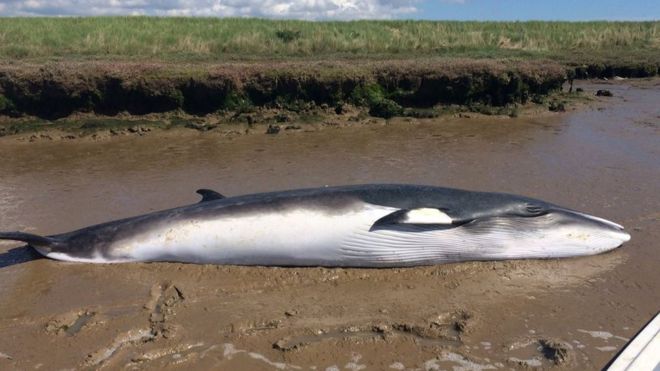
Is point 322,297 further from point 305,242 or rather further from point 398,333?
point 398,333

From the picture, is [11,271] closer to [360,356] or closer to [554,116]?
[360,356]

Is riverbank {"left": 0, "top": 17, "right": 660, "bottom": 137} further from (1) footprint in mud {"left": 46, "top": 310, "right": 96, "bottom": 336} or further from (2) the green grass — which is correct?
(1) footprint in mud {"left": 46, "top": 310, "right": 96, "bottom": 336}

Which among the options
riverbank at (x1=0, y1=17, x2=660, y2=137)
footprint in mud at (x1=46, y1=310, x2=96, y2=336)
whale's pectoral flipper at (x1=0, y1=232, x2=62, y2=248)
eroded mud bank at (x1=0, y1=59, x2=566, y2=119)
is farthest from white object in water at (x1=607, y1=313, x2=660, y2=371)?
eroded mud bank at (x1=0, y1=59, x2=566, y2=119)

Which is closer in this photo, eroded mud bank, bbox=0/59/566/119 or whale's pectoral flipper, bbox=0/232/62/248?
whale's pectoral flipper, bbox=0/232/62/248

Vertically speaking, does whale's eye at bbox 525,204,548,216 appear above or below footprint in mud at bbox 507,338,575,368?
above

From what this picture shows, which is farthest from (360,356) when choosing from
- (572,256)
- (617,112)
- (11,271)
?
(617,112)

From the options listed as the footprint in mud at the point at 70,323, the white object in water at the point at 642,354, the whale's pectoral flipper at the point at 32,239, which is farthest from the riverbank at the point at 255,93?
the white object in water at the point at 642,354

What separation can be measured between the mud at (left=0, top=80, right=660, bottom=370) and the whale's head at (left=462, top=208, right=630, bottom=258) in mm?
100

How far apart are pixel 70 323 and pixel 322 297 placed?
1.80 meters

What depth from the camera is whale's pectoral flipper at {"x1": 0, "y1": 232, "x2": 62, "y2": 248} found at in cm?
501

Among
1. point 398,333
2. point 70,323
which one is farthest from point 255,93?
point 398,333

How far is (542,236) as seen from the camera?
5289 mm

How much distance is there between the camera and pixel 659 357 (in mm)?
2980

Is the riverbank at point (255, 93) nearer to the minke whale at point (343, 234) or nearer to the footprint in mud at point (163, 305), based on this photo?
the minke whale at point (343, 234)
